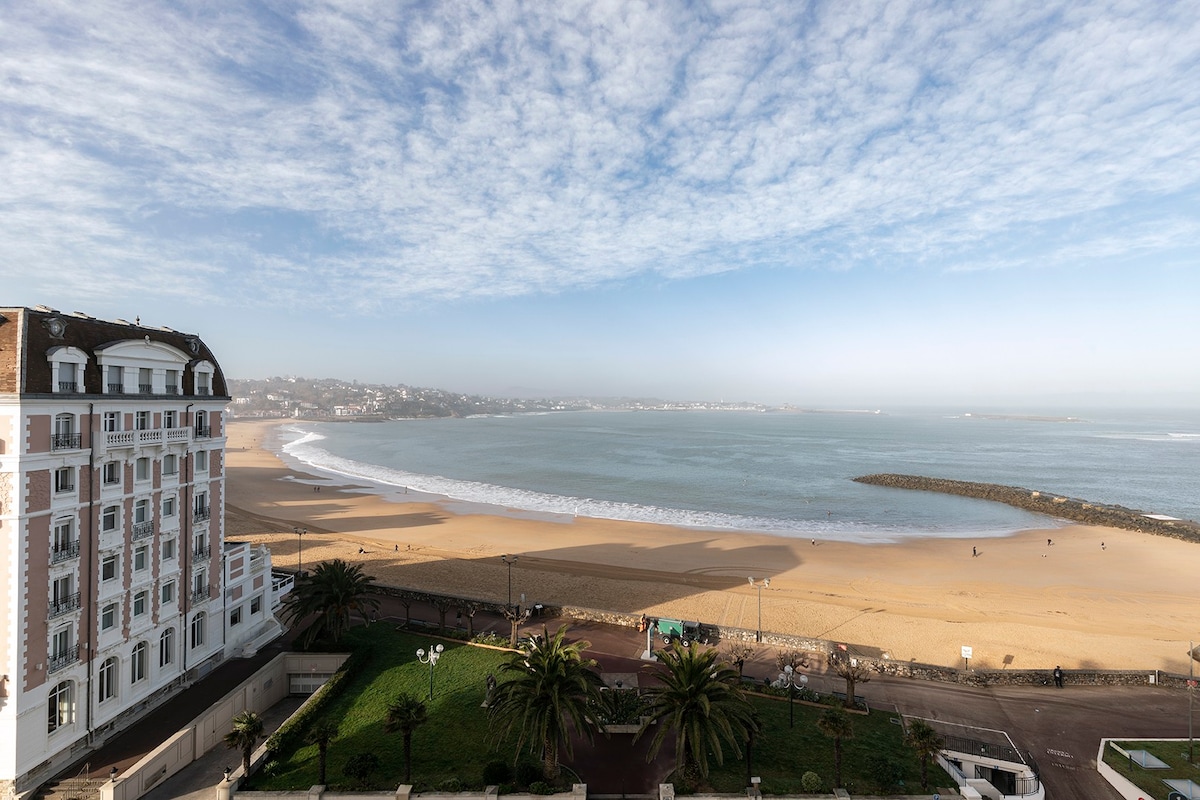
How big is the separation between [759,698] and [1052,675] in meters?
14.5

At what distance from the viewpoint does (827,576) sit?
4541 cm

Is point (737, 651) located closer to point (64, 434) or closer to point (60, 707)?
point (60, 707)

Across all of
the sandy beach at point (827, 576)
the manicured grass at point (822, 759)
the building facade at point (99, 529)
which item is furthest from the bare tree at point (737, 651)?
the building facade at point (99, 529)

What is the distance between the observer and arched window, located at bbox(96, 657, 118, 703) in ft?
62.6

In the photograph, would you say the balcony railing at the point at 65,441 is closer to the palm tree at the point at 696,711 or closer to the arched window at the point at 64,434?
the arched window at the point at 64,434

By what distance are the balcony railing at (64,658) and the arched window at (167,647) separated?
378 centimetres

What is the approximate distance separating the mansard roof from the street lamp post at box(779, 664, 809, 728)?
27.2 metres

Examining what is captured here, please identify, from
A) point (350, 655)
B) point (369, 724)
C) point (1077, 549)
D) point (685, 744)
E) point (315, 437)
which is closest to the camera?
point (685, 744)

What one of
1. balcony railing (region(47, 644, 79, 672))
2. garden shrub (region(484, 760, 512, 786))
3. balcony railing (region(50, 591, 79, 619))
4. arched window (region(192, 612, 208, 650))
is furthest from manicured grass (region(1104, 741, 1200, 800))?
arched window (region(192, 612, 208, 650))

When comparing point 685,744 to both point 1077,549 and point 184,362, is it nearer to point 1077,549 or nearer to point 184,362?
point 184,362

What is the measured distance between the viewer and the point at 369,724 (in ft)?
68.5

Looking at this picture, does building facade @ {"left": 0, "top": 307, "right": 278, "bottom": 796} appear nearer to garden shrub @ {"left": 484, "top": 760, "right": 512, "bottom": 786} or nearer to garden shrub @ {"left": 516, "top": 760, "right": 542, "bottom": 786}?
garden shrub @ {"left": 484, "top": 760, "right": 512, "bottom": 786}

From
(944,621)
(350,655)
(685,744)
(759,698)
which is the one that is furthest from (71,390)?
(944,621)

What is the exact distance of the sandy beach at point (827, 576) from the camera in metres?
33.3
